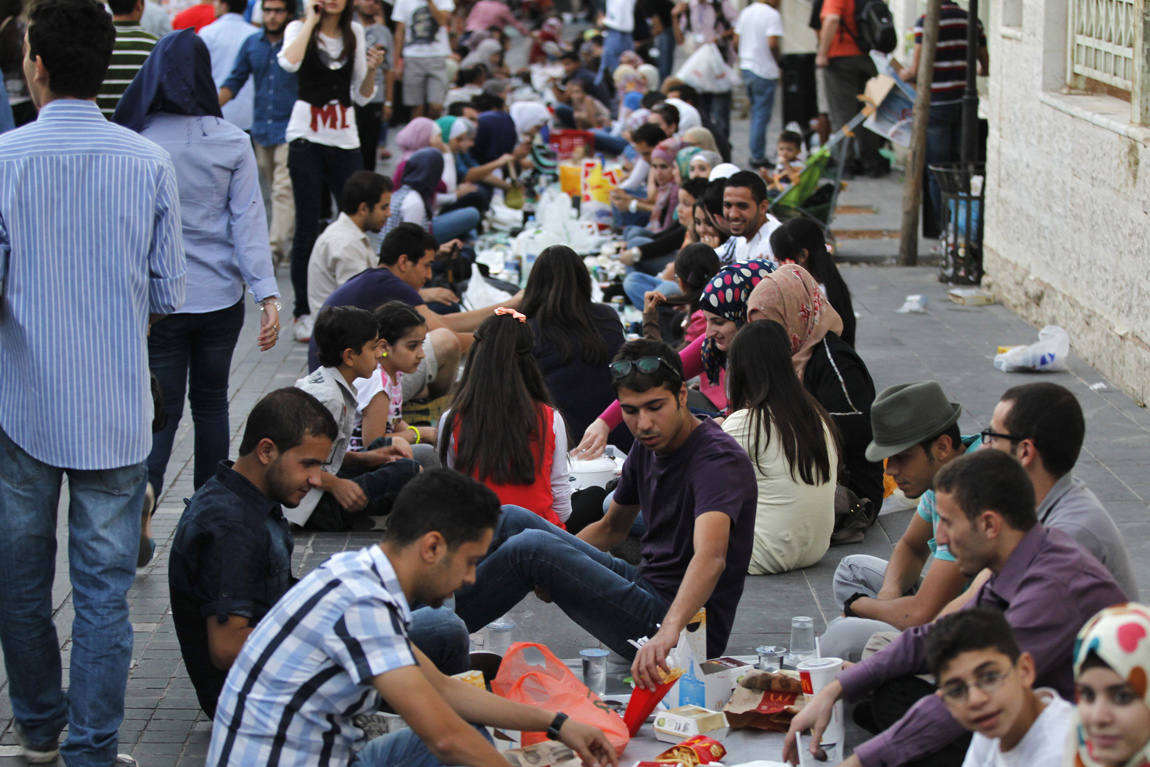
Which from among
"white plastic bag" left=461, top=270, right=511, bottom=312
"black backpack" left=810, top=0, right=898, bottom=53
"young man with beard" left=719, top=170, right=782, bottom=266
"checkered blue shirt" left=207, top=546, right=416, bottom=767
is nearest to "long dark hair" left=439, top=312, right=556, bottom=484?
"checkered blue shirt" left=207, top=546, right=416, bottom=767

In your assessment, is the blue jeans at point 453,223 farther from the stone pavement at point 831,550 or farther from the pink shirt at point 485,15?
the pink shirt at point 485,15

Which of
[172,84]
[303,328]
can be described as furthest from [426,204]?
[172,84]

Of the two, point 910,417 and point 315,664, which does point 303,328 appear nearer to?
point 910,417

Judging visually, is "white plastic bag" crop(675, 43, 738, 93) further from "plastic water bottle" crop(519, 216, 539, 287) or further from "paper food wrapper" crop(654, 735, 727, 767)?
"paper food wrapper" crop(654, 735, 727, 767)

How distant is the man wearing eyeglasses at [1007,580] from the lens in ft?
9.35

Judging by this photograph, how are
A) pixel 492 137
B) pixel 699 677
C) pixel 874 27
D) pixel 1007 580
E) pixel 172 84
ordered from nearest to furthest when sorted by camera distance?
pixel 1007 580 < pixel 699 677 < pixel 172 84 < pixel 492 137 < pixel 874 27

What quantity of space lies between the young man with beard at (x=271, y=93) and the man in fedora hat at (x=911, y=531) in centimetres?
603

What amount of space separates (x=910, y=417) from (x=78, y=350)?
2.39m

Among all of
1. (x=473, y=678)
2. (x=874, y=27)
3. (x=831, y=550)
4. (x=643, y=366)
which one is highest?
(x=874, y=27)

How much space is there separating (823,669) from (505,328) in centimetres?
193

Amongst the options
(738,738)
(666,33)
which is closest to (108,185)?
(738,738)

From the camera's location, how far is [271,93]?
9.42m

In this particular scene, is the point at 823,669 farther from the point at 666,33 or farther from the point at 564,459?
the point at 666,33

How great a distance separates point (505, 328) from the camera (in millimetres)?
4914
